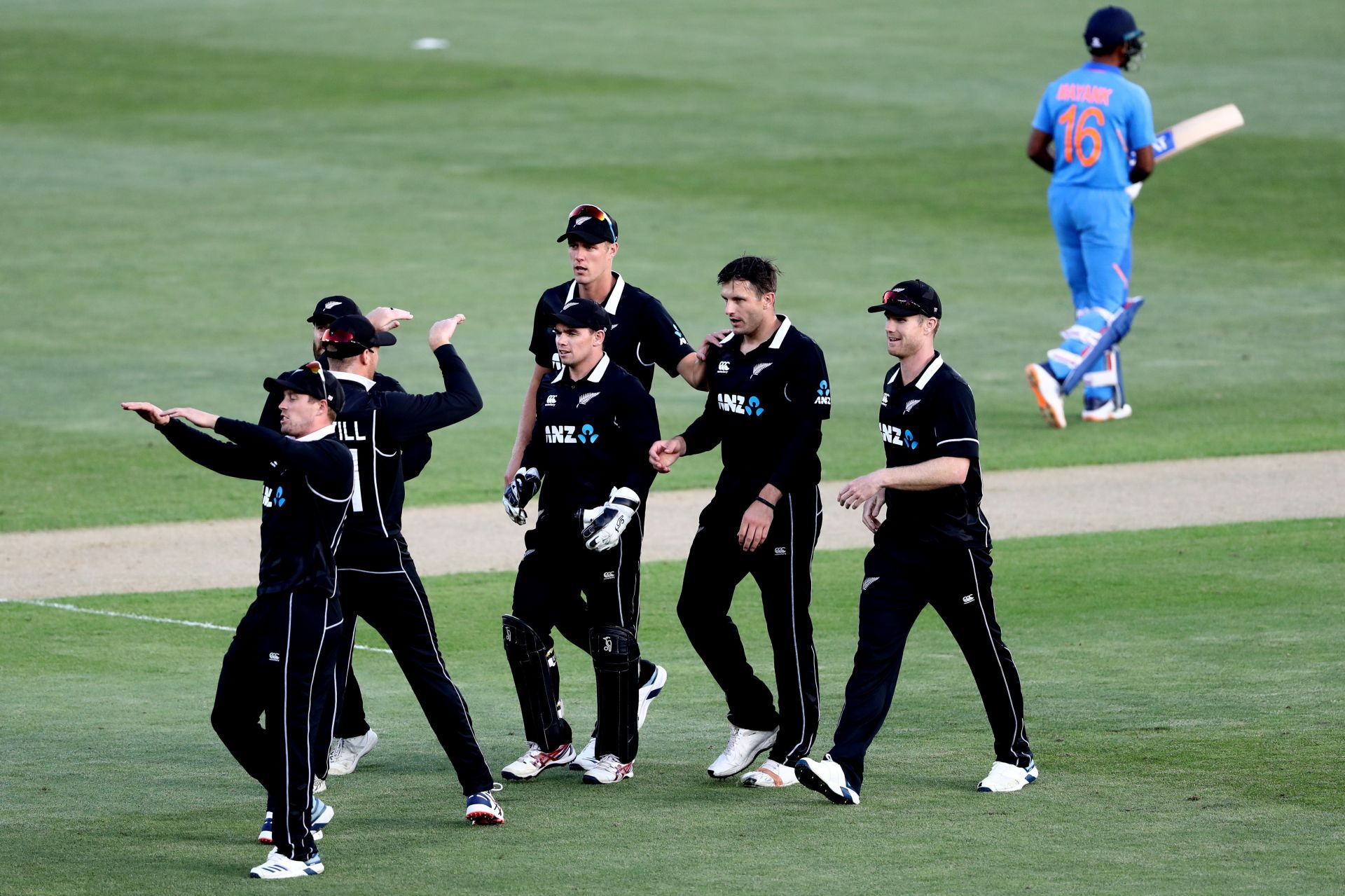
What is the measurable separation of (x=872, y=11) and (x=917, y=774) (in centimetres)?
3710

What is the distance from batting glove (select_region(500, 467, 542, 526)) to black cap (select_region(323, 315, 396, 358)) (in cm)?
103

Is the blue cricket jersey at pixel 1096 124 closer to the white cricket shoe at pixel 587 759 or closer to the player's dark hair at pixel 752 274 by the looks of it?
the player's dark hair at pixel 752 274

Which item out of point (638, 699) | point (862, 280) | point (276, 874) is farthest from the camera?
point (862, 280)

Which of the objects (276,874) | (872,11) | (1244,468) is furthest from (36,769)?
(872,11)

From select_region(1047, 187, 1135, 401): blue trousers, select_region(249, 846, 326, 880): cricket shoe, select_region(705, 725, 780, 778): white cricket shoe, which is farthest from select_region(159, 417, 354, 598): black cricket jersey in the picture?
select_region(1047, 187, 1135, 401): blue trousers

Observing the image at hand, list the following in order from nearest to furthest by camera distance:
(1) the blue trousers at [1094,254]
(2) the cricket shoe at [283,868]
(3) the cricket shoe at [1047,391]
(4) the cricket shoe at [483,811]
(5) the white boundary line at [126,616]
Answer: (2) the cricket shoe at [283,868] < (4) the cricket shoe at [483,811] < (5) the white boundary line at [126,616] < (3) the cricket shoe at [1047,391] < (1) the blue trousers at [1094,254]

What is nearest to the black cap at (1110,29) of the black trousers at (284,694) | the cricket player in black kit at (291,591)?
the cricket player in black kit at (291,591)

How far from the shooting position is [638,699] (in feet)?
28.1

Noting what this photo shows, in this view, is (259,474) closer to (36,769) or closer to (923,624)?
(36,769)

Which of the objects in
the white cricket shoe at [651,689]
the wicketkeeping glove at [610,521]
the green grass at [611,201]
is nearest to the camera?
the wicketkeeping glove at [610,521]

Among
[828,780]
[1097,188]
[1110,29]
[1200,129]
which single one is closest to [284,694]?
[828,780]

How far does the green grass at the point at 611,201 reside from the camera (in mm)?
17812

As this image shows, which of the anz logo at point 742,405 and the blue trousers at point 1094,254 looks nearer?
the anz logo at point 742,405

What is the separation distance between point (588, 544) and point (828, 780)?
54.1 inches
